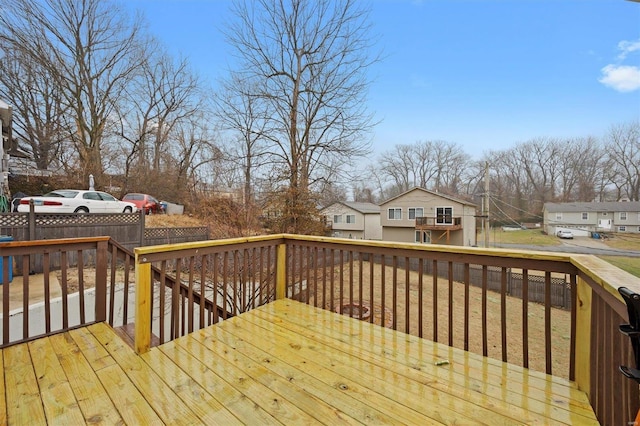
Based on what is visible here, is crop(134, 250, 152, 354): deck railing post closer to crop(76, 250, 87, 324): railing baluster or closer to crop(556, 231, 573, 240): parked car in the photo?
crop(76, 250, 87, 324): railing baluster

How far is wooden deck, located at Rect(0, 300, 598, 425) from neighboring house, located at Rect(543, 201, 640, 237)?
4.46 metres

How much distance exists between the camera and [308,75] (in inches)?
337

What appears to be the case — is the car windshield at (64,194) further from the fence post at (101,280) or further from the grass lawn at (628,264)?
the grass lawn at (628,264)

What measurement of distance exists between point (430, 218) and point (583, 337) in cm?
1552

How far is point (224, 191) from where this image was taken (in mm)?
8422

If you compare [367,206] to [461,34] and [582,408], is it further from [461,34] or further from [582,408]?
[582,408]

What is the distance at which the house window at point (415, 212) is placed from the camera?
16.6 m

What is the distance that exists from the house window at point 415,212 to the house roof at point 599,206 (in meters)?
8.34

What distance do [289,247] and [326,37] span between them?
7.43 meters

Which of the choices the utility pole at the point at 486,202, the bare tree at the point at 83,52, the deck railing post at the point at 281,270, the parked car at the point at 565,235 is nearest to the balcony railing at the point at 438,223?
the utility pole at the point at 486,202

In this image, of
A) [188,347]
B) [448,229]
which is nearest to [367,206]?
[448,229]

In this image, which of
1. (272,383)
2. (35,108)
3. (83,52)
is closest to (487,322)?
(272,383)

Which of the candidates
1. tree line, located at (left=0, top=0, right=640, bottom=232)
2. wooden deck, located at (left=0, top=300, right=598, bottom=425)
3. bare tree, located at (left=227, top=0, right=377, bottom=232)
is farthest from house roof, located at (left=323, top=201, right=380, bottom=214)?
wooden deck, located at (left=0, top=300, right=598, bottom=425)

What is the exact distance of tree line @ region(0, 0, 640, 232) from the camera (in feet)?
25.3
